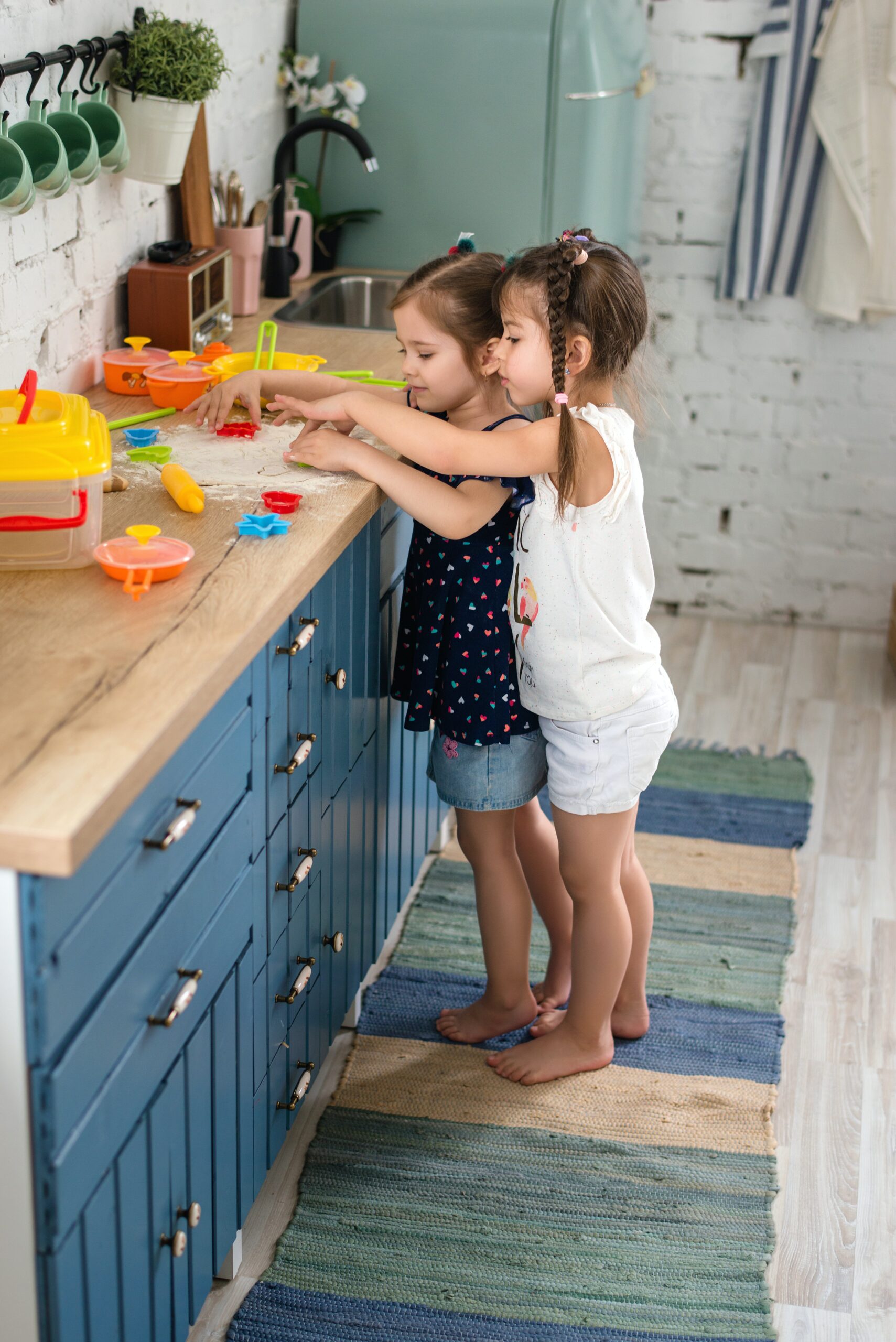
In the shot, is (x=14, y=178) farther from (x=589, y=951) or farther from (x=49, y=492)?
(x=589, y=951)

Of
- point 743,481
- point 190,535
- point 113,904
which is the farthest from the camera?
point 743,481

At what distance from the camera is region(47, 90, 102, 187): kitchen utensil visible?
192 centimetres

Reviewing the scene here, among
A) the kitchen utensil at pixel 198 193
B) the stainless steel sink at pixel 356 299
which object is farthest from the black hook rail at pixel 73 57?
the stainless steel sink at pixel 356 299

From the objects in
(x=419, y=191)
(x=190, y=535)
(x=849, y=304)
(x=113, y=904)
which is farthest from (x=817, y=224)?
(x=113, y=904)

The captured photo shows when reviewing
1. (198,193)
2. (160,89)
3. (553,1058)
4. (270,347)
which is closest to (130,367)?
(270,347)

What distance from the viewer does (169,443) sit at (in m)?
1.89

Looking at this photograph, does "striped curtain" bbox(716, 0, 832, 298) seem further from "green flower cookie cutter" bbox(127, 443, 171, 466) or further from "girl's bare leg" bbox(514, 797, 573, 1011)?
"green flower cookie cutter" bbox(127, 443, 171, 466)

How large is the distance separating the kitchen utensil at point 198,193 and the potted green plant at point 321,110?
51 cm

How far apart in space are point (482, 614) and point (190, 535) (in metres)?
0.47

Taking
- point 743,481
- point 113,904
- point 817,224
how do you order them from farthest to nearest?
point 743,481, point 817,224, point 113,904

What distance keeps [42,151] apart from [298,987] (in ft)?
3.77

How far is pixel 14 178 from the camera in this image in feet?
5.68

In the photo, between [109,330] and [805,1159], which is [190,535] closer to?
[109,330]

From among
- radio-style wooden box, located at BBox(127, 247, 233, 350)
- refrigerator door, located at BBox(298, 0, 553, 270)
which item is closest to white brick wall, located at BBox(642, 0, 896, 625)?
refrigerator door, located at BBox(298, 0, 553, 270)
